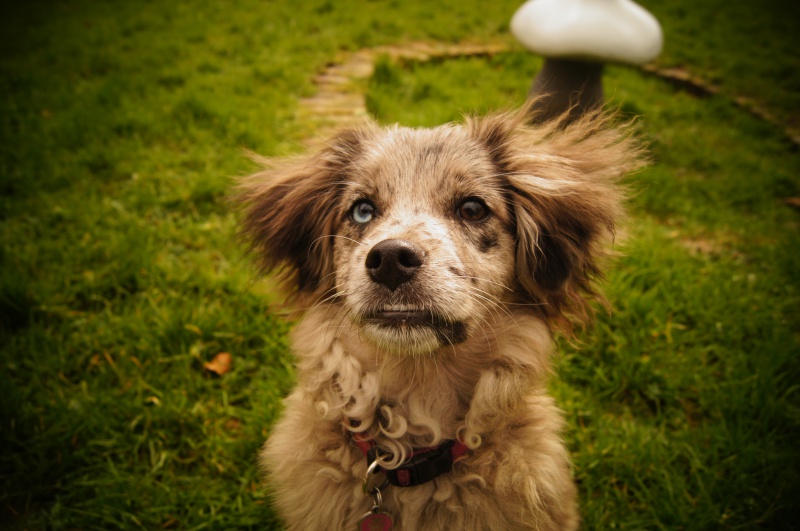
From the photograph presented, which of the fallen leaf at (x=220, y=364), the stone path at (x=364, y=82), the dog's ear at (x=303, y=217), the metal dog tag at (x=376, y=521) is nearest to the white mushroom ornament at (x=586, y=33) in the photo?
the stone path at (x=364, y=82)

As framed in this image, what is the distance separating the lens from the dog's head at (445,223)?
1.55 metres

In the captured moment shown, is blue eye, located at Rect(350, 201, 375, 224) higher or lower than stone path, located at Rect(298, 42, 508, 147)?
higher

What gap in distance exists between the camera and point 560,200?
5.74ft

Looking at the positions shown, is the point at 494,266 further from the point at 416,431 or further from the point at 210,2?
the point at 210,2

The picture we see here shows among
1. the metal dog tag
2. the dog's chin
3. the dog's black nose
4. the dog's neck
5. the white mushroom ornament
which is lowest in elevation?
the metal dog tag

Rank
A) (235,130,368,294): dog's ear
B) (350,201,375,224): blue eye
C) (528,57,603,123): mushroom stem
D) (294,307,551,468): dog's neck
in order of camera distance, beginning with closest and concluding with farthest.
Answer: (294,307,551,468): dog's neck < (350,201,375,224): blue eye < (235,130,368,294): dog's ear < (528,57,603,123): mushroom stem

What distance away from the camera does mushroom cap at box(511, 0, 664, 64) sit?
3.50 m

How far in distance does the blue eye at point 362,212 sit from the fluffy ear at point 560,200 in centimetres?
54

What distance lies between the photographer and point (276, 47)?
648cm

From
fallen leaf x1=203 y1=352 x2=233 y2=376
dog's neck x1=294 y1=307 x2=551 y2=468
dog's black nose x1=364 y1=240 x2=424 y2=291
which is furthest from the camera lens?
fallen leaf x1=203 y1=352 x2=233 y2=376

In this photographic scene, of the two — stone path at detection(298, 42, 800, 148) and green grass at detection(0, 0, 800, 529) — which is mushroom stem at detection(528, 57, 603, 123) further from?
stone path at detection(298, 42, 800, 148)

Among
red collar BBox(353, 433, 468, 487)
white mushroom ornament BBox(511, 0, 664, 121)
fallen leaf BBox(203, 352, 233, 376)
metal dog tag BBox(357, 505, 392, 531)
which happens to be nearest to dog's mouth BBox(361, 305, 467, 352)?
red collar BBox(353, 433, 468, 487)

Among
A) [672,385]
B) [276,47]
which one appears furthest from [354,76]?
[672,385]

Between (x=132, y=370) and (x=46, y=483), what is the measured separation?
64 centimetres
